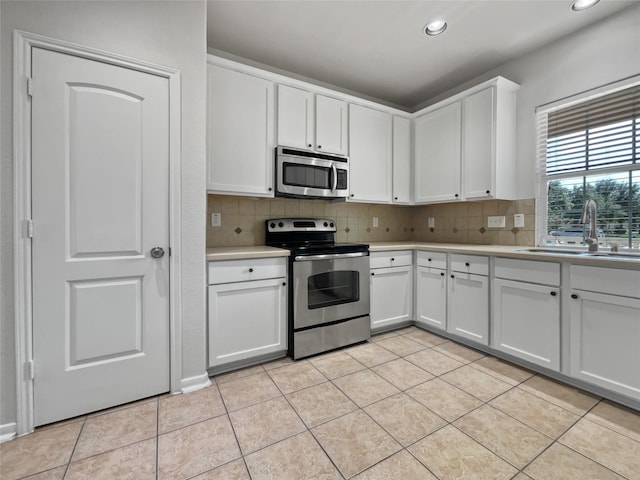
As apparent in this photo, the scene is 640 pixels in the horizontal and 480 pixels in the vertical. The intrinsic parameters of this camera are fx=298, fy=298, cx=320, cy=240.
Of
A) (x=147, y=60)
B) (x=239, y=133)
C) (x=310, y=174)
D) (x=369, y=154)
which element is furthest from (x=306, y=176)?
(x=147, y=60)

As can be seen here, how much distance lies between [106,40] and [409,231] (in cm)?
335

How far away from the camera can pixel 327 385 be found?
76.9 inches

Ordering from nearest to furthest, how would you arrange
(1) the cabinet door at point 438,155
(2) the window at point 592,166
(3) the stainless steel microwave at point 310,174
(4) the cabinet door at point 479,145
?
(2) the window at point 592,166 → (3) the stainless steel microwave at point 310,174 → (4) the cabinet door at point 479,145 → (1) the cabinet door at point 438,155

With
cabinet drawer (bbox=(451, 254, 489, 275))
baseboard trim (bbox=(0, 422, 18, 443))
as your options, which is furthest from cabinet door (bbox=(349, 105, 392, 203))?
baseboard trim (bbox=(0, 422, 18, 443))

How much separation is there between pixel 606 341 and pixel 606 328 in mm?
76

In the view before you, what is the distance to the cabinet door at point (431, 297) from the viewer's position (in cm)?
269

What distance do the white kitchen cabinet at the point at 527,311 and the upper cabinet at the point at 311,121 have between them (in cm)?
173

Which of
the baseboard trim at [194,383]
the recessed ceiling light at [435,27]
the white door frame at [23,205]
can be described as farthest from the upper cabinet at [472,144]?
the white door frame at [23,205]

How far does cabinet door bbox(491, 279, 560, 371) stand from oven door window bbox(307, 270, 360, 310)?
1.10 metres

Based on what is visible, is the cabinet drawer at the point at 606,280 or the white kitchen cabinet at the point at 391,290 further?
the white kitchen cabinet at the point at 391,290

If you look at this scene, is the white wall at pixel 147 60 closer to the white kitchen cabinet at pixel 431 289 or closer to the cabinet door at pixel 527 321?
the white kitchen cabinet at pixel 431 289

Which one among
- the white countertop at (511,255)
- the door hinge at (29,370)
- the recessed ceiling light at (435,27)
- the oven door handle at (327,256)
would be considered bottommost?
the door hinge at (29,370)

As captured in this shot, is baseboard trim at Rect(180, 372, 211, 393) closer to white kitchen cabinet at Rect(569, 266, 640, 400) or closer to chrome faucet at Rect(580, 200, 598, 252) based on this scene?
white kitchen cabinet at Rect(569, 266, 640, 400)

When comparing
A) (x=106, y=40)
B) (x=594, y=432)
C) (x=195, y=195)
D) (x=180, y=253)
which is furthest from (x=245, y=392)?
(x=106, y=40)
